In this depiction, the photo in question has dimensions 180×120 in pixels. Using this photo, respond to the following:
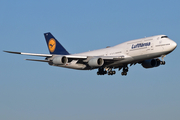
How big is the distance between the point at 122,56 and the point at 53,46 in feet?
60.9

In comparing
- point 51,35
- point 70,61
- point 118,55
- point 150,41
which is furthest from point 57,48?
point 150,41

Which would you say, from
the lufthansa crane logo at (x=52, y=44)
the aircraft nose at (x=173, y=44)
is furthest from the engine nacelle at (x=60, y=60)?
the aircraft nose at (x=173, y=44)

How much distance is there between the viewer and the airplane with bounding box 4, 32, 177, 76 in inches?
2114

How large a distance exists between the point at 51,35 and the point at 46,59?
33.4ft

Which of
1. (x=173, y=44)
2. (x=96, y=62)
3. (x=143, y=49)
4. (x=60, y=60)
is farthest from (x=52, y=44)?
(x=173, y=44)

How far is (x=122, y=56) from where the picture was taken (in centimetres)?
5588

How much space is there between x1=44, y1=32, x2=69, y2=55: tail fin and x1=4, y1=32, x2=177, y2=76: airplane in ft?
17.2

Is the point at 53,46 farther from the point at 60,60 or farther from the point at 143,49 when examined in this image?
the point at 143,49

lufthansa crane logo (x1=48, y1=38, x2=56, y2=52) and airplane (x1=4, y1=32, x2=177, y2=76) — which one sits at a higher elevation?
lufthansa crane logo (x1=48, y1=38, x2=56, y2=52)

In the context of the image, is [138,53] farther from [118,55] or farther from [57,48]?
[57,48]

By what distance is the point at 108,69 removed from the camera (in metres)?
60.5

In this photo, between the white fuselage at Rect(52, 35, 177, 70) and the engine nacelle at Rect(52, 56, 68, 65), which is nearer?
the white fuselage at Rect(52, 35, 177, 70)

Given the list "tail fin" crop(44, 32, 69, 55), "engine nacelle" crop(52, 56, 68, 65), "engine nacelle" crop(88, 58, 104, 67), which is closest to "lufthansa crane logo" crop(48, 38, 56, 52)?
"tail fin" crop(44, 32, 69, 55)

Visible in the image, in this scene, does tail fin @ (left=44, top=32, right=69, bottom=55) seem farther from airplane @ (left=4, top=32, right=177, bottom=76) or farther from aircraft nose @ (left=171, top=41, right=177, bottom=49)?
aircraft nose @ (left=171, top=41, right=177, bottom=49)
